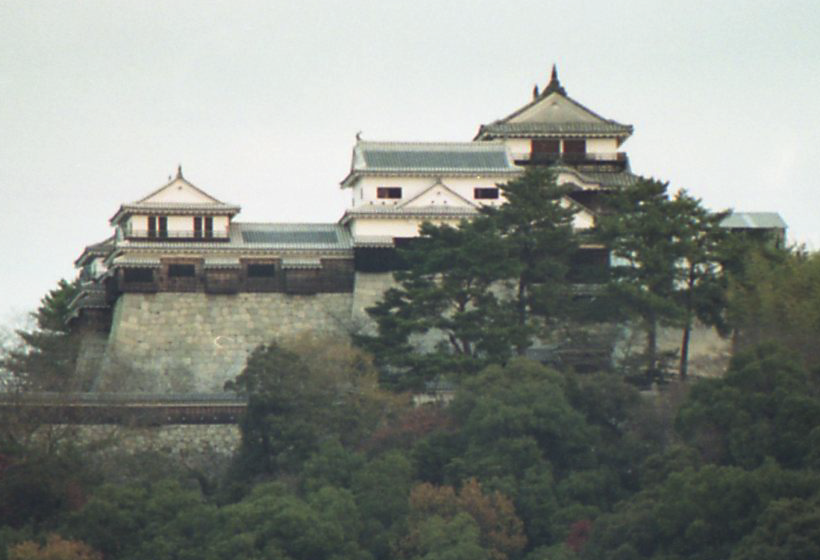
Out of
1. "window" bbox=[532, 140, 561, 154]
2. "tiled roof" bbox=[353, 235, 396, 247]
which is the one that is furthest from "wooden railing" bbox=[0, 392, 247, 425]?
"window" bbox=[532, 140, 561, 154]

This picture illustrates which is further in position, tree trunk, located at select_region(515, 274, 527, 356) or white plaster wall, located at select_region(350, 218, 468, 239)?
white plaster wall, located at select_region(350, 218, 468, 239)

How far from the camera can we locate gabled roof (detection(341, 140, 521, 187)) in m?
71.5

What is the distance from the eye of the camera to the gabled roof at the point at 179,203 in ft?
231

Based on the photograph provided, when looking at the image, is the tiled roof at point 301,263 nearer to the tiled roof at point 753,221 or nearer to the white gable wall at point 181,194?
the white gable wall at point 181,194

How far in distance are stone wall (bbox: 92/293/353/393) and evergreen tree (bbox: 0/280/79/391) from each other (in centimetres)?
138

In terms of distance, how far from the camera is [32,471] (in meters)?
58.1

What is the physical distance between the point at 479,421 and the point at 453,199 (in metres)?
12.3

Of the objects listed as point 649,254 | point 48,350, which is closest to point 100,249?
point 48,350

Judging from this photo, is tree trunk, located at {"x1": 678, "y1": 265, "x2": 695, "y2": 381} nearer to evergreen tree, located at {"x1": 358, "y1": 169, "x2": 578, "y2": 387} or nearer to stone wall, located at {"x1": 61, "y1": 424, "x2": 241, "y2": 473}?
evergreen tree, located at {"x1": 358, "y1": 169, "x2": 578, "y2": 387}

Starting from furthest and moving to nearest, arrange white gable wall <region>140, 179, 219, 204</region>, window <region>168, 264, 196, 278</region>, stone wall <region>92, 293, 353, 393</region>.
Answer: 1. white gable wall <region>140, 179, 219, 204</region>
2. window <region>168, 264, 196, 278</region>
3. stone wall <region>92, 293, 353, 393</region>

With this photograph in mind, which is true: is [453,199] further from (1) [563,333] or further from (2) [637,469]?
(2) [637,469]

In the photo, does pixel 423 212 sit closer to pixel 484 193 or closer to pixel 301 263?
pixel 484 193

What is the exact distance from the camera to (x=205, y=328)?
7006 cm

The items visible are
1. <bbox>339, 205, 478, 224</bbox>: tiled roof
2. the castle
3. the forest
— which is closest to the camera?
the forest
